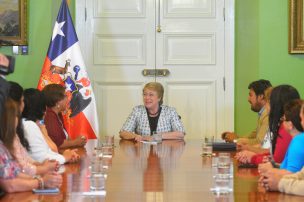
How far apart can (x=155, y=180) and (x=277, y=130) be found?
862 mm

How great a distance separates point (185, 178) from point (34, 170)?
725mm

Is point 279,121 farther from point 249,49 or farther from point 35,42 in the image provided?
point 35,42

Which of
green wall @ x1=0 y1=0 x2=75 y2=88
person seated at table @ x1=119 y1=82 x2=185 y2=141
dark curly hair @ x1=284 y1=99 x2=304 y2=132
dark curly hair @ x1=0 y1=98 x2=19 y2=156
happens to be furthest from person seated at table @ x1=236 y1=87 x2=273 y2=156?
green wall @ x1=0 y1=0 x2=75 y2=88

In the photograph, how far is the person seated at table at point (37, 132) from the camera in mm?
3727

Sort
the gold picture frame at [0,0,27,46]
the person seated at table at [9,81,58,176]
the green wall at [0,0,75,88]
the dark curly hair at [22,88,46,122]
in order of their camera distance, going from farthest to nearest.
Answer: the green wall at [0,0,75,88] < the gold picture frame at [0,0,27,46] < the dark curly hair at [22,88,46,122] < the person seated at table at [9,81,58,176]

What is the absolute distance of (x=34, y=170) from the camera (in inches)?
124

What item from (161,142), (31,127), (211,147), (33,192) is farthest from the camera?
(161,142)

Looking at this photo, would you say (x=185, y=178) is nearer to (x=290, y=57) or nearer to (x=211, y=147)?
(x=211, y=147)


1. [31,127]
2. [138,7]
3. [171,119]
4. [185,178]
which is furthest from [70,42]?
[185,178]

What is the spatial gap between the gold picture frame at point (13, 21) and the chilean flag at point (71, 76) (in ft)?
1.57

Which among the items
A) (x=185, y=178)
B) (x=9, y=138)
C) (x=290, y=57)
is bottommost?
(x=185, y=178)

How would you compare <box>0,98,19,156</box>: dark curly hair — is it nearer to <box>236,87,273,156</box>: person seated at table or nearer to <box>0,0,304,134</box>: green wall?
<box>236,87,273,156</box>: person seated at table

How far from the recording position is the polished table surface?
274 cm

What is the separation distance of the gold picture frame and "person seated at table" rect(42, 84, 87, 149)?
2.05m
